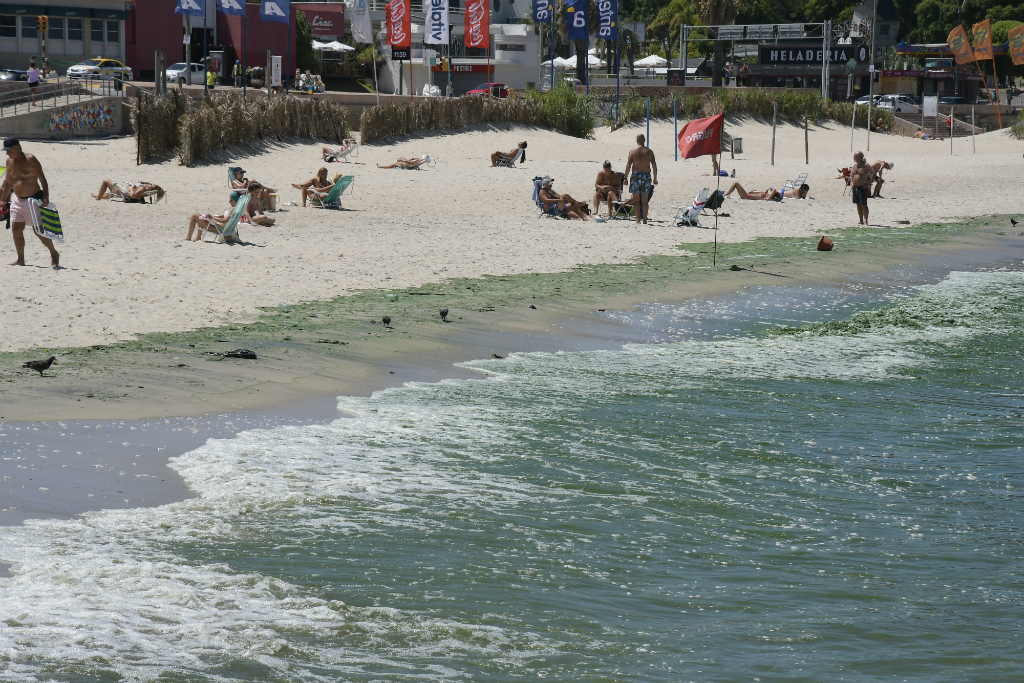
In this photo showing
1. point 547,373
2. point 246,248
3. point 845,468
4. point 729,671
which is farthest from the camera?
point 246,248

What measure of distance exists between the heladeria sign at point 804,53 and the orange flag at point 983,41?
595 inches

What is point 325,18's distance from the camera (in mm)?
62844

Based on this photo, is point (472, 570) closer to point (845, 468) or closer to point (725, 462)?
point (725, 462)

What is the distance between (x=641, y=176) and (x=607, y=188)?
1.25 metres

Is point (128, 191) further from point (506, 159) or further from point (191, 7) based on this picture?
point (191, 7)

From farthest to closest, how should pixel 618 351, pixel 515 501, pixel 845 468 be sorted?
pixel 618 351
pixel 845 468
pixel 515 501

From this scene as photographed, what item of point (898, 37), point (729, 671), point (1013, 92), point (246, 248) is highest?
point (898, 37)

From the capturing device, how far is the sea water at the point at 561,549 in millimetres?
4398

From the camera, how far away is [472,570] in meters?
5.16

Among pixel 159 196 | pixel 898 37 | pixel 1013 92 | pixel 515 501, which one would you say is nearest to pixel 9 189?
pixel 159 196

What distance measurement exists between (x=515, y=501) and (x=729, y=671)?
6.51 ft

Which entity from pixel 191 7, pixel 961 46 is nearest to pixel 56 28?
pixel 191 7

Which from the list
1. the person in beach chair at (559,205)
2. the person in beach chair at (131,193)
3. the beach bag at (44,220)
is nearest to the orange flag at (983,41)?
the person in beach chair at (559,205)

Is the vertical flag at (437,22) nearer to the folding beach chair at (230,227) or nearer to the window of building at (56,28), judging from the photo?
the window of building at (56,28)
